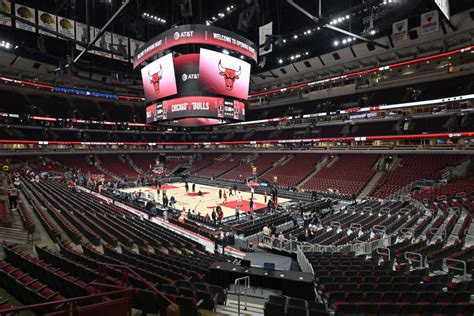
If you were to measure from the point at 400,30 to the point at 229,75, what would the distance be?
61.3 ft

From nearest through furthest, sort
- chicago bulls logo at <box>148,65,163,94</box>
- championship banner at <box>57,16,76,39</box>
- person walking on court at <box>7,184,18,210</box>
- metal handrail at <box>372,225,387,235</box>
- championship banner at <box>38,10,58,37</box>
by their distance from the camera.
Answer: person walking on court at <box>7,184,18,210</box>
metal handrail at <box>372,225,387,235</box>
chicago bulls logo at <box>148,65,163,94</box>
championship banner at <box>38,10,58,37</box>
championship banner at <box>57,16,76,39</box>

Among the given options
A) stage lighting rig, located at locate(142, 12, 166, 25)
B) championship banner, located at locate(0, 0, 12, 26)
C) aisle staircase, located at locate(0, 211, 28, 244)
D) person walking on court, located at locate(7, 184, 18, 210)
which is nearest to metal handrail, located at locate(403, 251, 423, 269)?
aisle staircase, located at locate(0, 211, 28, 244)

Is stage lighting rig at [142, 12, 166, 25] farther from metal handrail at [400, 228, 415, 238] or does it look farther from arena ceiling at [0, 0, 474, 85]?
metal handrail at [400, 228, 415, 238]

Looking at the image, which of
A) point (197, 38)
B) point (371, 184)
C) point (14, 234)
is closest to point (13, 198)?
point (14, 234)

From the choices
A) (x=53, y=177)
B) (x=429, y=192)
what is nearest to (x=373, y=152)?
(x=429, y=192)

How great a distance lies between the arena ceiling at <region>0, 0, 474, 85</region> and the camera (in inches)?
941

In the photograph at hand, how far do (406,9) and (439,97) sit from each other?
10.1 metres

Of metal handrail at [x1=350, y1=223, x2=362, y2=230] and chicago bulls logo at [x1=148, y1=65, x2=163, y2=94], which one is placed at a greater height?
chicago bulls logo at [x1=148, y1=65, x2=163, y2=94]

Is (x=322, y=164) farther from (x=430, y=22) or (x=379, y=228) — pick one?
(x=379, y=228)

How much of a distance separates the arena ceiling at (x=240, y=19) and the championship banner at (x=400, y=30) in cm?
70

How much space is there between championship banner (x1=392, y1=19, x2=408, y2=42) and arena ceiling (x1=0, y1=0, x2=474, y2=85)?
2.31 feet

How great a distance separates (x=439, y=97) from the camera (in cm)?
2780

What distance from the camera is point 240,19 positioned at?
2194 cm

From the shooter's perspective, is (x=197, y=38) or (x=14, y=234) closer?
(x=14, y=234)
